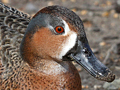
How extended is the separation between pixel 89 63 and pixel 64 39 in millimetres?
304

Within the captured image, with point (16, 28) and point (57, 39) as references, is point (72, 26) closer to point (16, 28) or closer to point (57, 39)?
point (57, 39)

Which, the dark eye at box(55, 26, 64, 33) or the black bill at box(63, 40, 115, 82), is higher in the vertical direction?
the dark eye at box(55, 26, 64, 33)

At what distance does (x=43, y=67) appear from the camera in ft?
8.78

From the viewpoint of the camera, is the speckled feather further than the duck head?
Yes

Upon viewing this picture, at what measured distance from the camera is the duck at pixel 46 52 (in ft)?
7.88

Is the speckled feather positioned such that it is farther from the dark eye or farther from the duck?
the dark eye

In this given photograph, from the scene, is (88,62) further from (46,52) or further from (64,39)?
(46,52)

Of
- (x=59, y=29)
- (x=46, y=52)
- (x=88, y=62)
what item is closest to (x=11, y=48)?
(x=46, y=52)

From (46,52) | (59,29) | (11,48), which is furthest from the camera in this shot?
(11,48)

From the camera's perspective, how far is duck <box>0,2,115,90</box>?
94.6 inches

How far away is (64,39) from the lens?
7.89 feet

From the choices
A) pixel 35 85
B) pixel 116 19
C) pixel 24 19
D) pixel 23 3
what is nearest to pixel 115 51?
pixel 116 19

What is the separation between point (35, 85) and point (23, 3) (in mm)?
3931

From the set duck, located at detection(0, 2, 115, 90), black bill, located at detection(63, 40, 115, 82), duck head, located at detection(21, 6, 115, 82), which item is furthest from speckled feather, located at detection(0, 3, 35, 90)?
black bill, located at detection(63, 40, 115, 82)
